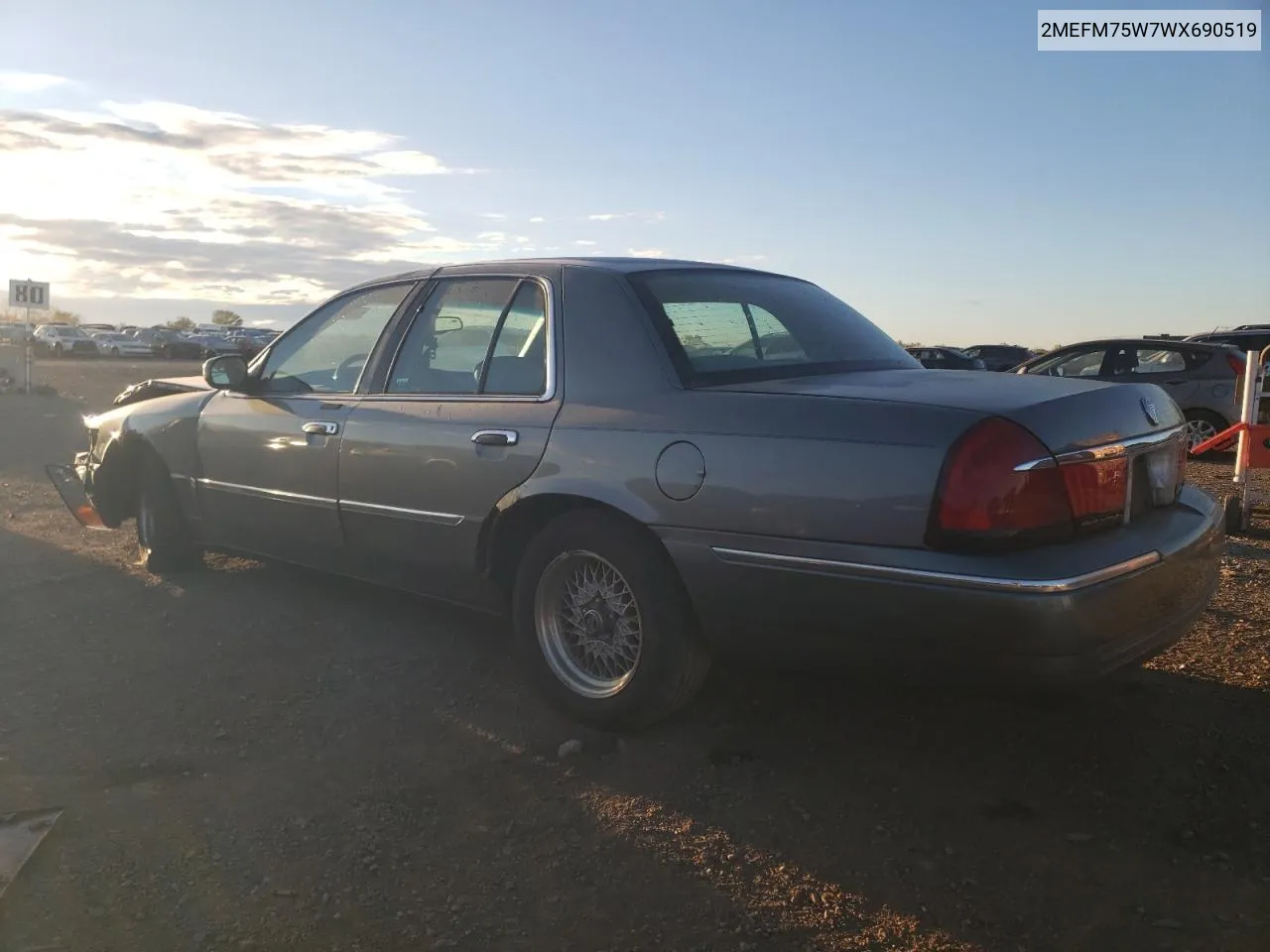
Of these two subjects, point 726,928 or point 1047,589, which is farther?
point 1047,589

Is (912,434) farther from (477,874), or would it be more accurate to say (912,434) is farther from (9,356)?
(9,356)

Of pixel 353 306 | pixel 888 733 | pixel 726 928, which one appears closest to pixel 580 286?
pixel 353 306

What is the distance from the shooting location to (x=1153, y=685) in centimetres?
399

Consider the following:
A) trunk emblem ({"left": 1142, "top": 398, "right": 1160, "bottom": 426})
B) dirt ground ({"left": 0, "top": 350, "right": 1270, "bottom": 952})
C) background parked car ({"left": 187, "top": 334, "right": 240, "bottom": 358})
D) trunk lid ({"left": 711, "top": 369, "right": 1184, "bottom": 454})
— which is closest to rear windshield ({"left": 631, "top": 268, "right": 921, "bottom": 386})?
trunk lid ({"left": 711, "top": 369, "right": 1184, "bottom": 454})

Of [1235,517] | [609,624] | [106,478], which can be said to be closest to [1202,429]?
[1235,517]

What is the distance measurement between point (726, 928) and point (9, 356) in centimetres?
2469

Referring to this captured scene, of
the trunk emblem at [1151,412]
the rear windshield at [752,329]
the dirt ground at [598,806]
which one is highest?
the rear windshield at [752,329]

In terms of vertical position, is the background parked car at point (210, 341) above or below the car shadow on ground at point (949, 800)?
above

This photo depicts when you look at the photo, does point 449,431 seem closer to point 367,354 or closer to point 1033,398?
point 367,354

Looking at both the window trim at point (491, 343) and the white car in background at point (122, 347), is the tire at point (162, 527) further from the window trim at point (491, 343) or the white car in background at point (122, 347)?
the white car in background at point (122, 347)

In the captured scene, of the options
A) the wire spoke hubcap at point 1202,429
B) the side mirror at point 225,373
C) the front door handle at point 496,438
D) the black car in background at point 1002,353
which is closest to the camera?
the front door handle at point 496,438

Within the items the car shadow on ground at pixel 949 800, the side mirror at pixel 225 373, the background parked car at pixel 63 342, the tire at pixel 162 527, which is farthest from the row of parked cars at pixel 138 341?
the car shadow on ground at pixel 949 800

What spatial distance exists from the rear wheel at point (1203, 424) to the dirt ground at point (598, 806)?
29.7ft

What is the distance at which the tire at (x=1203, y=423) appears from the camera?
12797 mm
